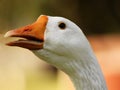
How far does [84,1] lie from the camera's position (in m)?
7.70

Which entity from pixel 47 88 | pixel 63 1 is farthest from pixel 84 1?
pixel 47 88

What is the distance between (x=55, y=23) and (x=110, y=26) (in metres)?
5.46

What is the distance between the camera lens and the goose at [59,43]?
2.04 meters

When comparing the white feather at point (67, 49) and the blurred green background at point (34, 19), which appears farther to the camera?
the blurred green background at point (34, 19)

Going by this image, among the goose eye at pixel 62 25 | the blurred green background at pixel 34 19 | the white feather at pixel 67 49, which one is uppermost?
the blurred green background at pixel 34 19

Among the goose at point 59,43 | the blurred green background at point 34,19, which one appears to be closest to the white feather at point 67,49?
the goose at point 59,43

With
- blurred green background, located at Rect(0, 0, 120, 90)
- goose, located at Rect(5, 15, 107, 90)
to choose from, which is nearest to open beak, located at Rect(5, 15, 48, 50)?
goose, located at Rect(5, 15, 107, 90)

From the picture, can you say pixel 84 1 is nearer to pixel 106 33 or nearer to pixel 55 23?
pixel 106 33

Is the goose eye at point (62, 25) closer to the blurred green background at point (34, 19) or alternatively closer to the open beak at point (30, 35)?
the open beak at point (30, 35)

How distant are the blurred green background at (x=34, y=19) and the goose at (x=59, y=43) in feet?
9.03

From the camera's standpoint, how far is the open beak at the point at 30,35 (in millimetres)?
2025

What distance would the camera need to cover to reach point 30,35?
6.68 ft

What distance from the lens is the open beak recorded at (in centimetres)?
203

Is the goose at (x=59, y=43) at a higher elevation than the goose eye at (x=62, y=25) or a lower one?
lower
